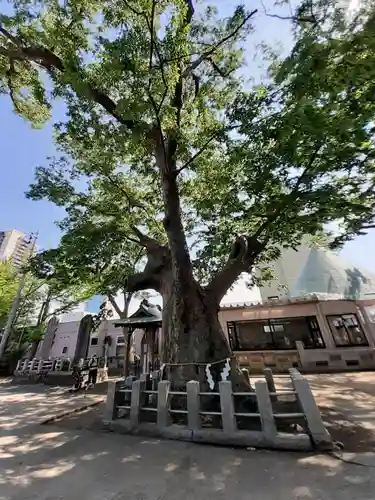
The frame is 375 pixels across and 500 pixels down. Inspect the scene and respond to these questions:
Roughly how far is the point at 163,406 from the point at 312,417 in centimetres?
223

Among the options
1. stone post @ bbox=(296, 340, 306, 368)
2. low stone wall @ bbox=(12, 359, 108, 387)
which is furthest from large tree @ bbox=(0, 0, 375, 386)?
low stone wall @ bbox=(12, 359, 108, 387)

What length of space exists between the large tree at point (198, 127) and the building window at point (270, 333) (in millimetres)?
6451

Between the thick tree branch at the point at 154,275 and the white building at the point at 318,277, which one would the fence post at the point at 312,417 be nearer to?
the thick tree branch at the point at 154,275

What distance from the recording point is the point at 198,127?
6.43 m

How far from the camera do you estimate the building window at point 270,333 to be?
483 inches

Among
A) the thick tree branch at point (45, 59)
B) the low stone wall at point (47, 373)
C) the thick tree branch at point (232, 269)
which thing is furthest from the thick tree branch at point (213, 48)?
the low stone wall at point (47, 373)

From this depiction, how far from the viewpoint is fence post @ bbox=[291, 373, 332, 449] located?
2.98 metres

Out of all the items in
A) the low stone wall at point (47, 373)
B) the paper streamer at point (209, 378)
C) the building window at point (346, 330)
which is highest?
the building window at point (346, 330)

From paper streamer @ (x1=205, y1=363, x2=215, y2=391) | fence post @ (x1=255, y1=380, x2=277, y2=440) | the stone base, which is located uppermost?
paper streamer @ (x1=205, y1=363, x2=215, y2=391)

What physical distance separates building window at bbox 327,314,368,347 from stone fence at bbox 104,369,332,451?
298 inches

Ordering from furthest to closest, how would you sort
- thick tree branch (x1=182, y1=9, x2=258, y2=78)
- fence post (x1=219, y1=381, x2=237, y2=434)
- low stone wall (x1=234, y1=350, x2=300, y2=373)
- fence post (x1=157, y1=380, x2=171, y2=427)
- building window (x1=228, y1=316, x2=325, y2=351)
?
building window (x1=228, y1=316, x2=325, y2=351) → low stone wall (x1=234, y1=350, x2=300, y2=373) → thick tree branch (x1=182, y1=9, x2=258, y2=78) → fence post (x1=157, y1=380, x2=171, y2=427) → fence post (x1=219, y1=381, x2=237, y2=434)

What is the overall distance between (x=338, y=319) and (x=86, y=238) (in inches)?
451

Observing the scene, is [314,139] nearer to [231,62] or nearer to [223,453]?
[231,62]

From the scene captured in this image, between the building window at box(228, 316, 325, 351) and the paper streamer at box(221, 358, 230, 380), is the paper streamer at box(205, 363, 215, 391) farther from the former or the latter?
the building window at box(228, 316, 325, 351)
